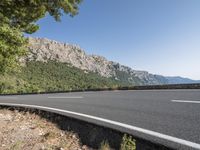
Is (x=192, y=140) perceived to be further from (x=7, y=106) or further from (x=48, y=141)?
(x=7, y=106)

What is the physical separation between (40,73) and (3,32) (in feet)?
481

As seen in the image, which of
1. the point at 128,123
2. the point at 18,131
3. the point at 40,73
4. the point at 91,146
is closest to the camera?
the point at 91,146

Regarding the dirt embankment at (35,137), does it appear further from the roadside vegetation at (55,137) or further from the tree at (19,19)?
the tree at (19,19)

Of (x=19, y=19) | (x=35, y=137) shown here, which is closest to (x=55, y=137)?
(x=35, y=137)

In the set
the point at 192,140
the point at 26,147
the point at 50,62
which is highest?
the point at 50,62

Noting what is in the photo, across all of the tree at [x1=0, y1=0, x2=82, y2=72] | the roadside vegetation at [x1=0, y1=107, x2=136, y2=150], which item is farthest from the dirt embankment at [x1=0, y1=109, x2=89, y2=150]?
the tree at [x1=0, y1=0, x2=82, y2=72]

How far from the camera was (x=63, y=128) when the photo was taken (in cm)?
776

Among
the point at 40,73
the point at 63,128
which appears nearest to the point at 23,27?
the point at 63,128

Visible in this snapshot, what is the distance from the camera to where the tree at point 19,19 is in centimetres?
1197

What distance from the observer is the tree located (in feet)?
39.3

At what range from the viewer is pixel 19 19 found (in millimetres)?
14391

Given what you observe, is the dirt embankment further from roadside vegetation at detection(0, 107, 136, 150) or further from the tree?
the tree

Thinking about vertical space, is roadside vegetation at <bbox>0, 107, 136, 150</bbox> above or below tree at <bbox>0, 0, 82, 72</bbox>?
below

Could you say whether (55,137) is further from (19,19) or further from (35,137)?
(19,19)
